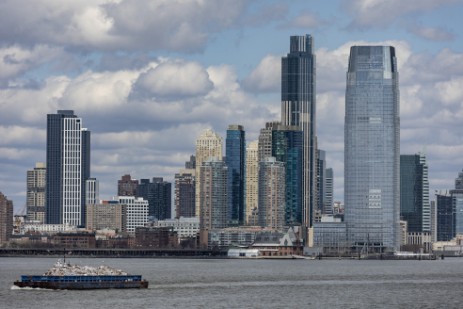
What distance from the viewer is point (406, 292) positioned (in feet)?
556

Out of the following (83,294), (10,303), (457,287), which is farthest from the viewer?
(457,287)

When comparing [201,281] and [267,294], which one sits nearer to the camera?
[267,294]

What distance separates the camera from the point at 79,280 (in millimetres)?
161000

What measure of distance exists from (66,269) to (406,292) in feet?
143

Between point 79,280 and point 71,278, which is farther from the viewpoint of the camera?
point 71,278

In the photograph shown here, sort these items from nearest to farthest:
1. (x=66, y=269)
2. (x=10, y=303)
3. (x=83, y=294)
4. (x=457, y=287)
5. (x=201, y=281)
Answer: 1. (x=10, y=303)
2. (x=83, y=294)
3. (x=66, y=269)
4. (x=457, y=287)
5. (x=201, y=281)

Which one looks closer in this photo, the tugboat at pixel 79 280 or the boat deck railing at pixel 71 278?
the boat deck railing at pixel 71 278

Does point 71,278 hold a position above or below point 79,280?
above

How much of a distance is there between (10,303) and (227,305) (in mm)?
23336

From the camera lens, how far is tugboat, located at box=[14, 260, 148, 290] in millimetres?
160125

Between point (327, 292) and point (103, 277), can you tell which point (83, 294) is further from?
point (327, 292)

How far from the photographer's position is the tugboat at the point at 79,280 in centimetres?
16012

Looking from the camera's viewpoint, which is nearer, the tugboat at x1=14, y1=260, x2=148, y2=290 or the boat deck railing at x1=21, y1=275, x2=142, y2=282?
the boat deck railing at x1=21, y1=275, x2=142, y2=282

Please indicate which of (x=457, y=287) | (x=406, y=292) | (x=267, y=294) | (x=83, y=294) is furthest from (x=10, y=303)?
(x=457, y=287)
